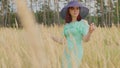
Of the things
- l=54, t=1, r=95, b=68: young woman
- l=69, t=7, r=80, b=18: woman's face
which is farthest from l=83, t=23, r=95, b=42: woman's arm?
l=69, t=7, r=80, b=18: woman's face

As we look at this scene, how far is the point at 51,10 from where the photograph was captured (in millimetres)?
34719

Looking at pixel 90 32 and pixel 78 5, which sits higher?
pixel 78 5

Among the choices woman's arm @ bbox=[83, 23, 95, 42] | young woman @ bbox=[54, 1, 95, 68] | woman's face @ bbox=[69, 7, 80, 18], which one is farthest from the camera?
woman's face @ bbox=[69, 7, 80, 18]

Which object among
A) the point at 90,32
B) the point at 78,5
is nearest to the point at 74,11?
the point at 78,5

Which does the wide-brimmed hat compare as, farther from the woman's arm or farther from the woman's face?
the woman's arm

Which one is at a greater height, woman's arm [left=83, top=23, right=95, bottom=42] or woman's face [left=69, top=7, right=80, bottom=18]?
woman's face [left=69, top=7, right=80, bottom=18]

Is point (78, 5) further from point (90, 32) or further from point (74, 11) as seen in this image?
point (90, 32)

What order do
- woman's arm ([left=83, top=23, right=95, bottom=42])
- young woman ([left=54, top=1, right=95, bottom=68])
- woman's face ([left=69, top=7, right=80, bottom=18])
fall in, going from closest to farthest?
woman's arm ([left=83, top=23, right=95, bottom=42]), young woman ([left=54, top=1, right=95, bottom=68]), woman's face ([left=69, top=7, right=80, bottom=18])

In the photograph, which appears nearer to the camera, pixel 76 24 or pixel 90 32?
pixel 90 32

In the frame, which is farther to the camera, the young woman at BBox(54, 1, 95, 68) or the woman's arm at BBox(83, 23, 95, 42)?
the young woman at BBox(54, 1, 95, 68)

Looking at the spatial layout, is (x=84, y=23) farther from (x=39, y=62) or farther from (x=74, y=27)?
(x=39, y=62)

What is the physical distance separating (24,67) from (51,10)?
32.7 metres

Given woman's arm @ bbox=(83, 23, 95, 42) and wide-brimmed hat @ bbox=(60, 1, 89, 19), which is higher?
wide-brimmed hat @ bbox=(60, 1, 89, 19)

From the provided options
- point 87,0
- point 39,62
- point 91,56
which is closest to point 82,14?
point 91,56
